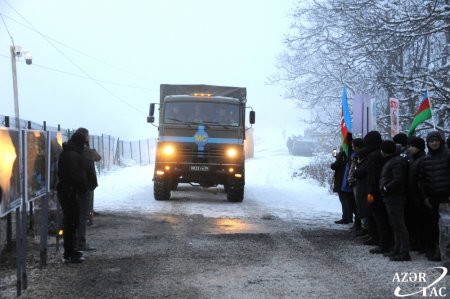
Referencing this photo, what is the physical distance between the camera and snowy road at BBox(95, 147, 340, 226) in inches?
504

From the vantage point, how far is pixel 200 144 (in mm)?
14719

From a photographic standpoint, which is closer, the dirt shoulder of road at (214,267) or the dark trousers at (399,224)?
the dirt shoulder of road at (214,267)

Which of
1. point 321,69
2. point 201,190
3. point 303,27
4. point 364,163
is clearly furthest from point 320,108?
point 364,163

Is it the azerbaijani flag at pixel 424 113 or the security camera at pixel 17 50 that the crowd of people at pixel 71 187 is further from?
the security camera at pixel 17 50

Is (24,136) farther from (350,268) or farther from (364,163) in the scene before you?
(364,163)

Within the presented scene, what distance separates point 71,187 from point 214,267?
2206 millimetres

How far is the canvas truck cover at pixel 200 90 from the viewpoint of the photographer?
16.7 meters

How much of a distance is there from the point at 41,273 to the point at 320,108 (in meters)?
22.6

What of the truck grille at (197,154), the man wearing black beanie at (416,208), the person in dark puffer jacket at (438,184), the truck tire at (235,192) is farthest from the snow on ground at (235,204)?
the person in dark puffer jacket at (438,184)

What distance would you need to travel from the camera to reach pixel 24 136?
5.86 m

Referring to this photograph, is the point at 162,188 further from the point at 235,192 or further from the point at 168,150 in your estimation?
the point at 235,192

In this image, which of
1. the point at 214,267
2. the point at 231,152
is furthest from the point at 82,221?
the point at 231,152

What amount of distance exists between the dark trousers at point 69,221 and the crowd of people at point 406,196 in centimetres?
415

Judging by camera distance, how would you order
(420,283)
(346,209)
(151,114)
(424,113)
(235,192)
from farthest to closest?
(151,114)
(235,192)
(346,209)
(424,113)
(420,283)
